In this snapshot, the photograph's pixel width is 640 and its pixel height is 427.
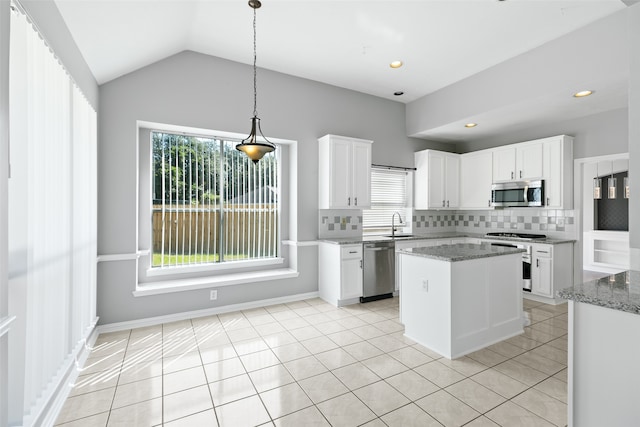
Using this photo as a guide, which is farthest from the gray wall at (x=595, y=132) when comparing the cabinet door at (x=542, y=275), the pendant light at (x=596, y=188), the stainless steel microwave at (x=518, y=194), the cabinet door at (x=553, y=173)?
the pendant light at (x=596, y=188)

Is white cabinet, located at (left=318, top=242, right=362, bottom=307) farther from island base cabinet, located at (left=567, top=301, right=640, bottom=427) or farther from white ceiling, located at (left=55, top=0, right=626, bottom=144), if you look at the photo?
island base cabinet, located at (left=567, top=301, right=640, bottom=427)

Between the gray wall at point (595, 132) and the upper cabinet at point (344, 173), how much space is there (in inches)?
112

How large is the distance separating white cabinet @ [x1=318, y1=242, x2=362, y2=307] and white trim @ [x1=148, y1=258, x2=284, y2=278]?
0.78 metres

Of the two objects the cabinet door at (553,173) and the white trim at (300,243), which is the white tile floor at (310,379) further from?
the cabinet door at (553,173)

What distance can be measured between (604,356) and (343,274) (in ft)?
9.88

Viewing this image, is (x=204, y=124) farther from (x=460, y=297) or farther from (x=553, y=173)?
(x=553, y=173)

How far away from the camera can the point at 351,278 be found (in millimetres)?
4234

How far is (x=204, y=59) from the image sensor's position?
12.5ft

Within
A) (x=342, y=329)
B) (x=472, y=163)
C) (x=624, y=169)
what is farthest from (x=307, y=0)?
(x=624, y=169)

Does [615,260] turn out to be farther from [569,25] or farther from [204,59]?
[204,59]

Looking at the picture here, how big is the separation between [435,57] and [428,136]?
6.31 ft

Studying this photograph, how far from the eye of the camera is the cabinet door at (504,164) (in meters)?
4.96

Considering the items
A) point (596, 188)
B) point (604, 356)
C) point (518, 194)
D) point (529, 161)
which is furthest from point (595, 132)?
point (604, 356)

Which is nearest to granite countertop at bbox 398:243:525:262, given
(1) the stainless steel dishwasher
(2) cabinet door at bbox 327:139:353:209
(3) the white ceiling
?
(1) the stainless steel dishwasher
